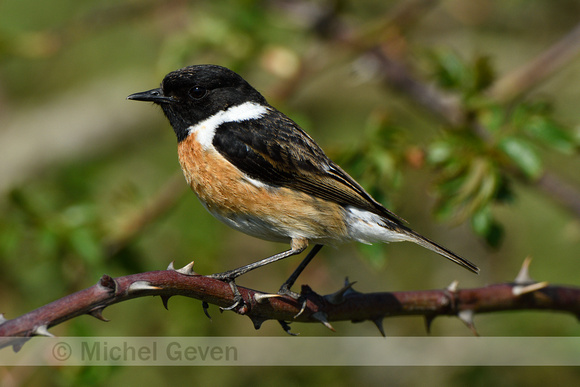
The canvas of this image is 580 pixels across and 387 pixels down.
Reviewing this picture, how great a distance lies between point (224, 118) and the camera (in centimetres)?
406

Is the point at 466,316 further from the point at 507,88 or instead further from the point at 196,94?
the point at 507,88

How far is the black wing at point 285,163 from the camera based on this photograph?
148 inches

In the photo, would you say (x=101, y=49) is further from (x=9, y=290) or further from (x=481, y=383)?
(x=481, y=383)

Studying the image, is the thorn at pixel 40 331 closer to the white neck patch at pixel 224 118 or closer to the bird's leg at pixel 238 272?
the bird's leg at pixel 238 272

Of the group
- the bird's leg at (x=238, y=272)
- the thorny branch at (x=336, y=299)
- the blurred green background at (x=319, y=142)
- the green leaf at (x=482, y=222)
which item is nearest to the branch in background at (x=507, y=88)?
the blurred green background at (x=319, y=142)

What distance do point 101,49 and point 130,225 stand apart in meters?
4.84

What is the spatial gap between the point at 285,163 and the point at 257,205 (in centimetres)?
32

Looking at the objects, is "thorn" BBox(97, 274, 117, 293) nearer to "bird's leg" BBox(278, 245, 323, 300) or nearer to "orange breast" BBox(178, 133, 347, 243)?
"bird's leg" BBox(278, 245, 323, 300)

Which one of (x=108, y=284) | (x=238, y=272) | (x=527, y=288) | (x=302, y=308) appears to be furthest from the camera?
(x=238, y=272)

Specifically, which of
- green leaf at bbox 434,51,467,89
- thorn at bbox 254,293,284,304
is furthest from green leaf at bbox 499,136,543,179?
thorn at bbox 254,293,284,304

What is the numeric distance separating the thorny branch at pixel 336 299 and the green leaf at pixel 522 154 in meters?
0.68

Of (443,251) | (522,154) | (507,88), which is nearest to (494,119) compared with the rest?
(522,154)

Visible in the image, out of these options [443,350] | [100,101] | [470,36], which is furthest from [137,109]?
[443,350]

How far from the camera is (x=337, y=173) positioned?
3947mm
